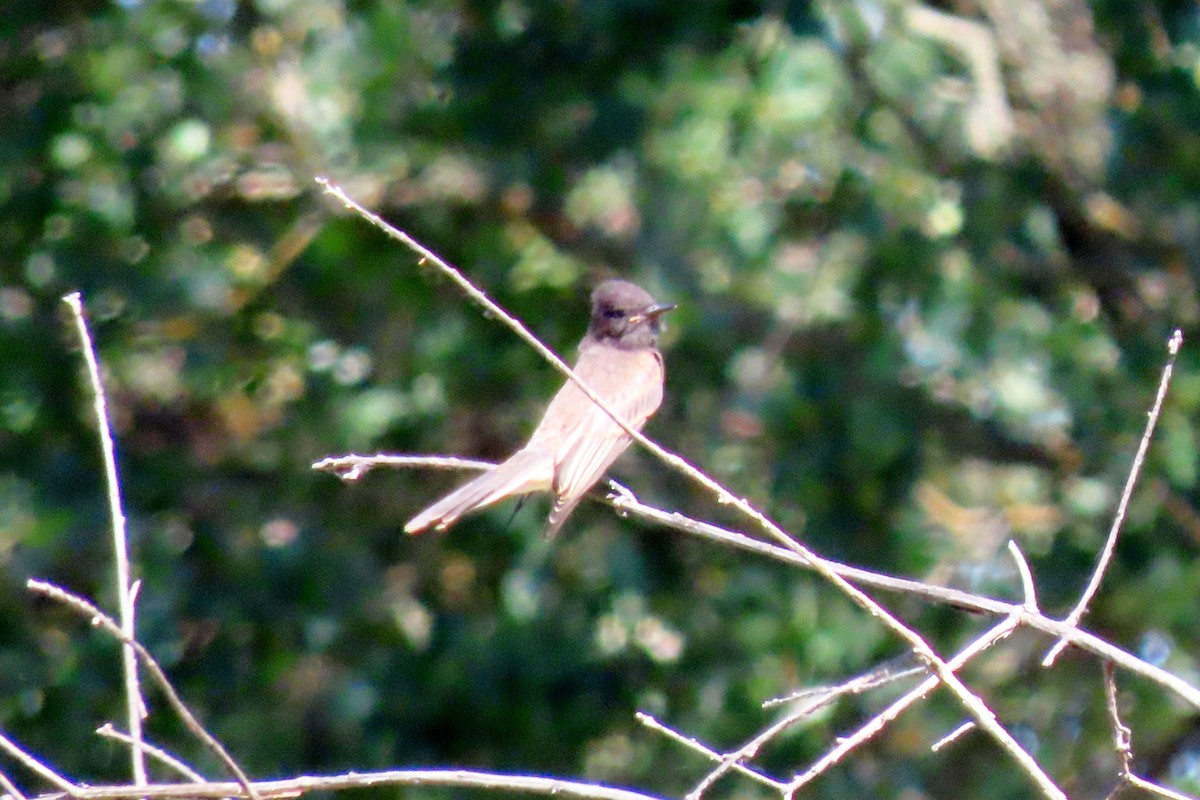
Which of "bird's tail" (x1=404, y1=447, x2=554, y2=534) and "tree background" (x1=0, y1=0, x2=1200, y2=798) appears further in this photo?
"tree background" (x1=0, y1=0, x2=1200, y2=798)

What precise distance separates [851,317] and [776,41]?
1.07 metres

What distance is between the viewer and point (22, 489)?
20.8 feet

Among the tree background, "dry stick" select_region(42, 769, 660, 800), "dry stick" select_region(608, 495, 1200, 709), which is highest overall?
"dry stick" select_region(608, 495, 1200, 709)

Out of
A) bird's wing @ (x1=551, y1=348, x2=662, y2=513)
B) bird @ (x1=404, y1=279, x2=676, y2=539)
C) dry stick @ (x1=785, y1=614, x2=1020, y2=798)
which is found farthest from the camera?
bird's wing @ (x1=551, y1=348, x2=662, y2=513)

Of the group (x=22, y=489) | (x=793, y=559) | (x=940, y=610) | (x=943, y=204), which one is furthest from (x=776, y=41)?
(x=793, y=559)

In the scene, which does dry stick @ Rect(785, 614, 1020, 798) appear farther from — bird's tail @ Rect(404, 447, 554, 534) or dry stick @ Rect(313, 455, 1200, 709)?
bird's tail @ Rect(404, 447, 554, 534)

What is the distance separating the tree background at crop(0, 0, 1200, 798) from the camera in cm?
628

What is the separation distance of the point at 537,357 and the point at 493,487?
245cm

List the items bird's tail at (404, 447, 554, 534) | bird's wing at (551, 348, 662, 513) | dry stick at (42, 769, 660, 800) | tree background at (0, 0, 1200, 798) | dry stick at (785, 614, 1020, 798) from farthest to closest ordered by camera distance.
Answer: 1. tree background at (0, 0, 1200, 798)
2. bird's wing at (551, 348, 662, 513)
3. bird's tail at (404, 447, 554, 534)
4. dry stick at (785, 614, 1020, 798)
5. dry stick at (42, 769, 660, 800)

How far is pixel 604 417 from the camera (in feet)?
16.2

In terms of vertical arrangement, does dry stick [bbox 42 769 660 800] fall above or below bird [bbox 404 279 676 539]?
above

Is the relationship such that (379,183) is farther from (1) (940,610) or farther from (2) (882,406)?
(1) (940,610)

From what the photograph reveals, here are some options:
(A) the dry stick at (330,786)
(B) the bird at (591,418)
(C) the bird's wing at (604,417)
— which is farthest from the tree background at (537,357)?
(A) the dry stick at (330,786)

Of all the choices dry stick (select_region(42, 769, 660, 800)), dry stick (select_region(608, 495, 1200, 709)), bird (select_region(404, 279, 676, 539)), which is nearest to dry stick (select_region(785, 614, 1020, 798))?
dry stick (select_region(608, 495, 1200, 709))
